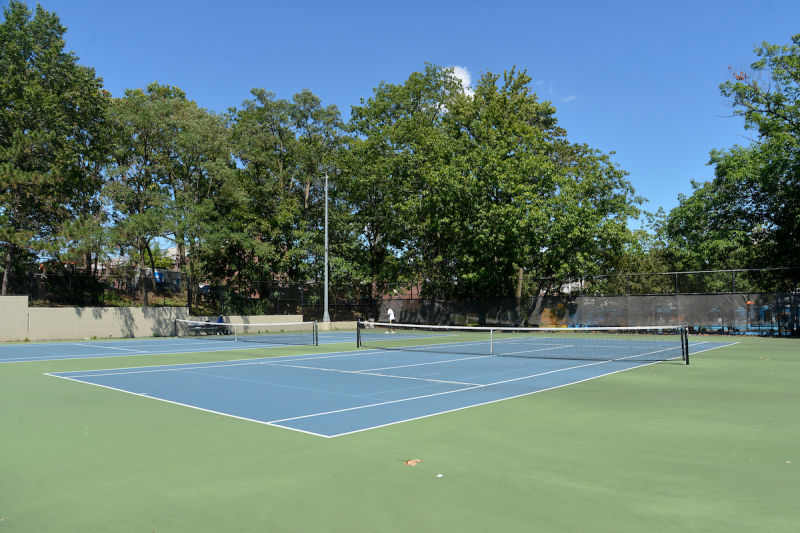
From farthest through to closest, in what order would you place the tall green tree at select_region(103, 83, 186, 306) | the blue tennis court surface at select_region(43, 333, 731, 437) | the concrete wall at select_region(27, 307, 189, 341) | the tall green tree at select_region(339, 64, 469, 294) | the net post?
the tall green tree at select_region(339, 64, 469, 294) → the tall green tree at select_region(103, 83, 186, 306) → the concrete wall at select_region(27, 307, 189, 341) → the net post → the blue tennis court surface at select_region(43, 333, 731, 437)

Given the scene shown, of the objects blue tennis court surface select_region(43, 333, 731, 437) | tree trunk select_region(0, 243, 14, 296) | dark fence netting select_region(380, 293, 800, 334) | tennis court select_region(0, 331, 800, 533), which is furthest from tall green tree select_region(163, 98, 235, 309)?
tennis court select_region(0, 331, 800, 533)

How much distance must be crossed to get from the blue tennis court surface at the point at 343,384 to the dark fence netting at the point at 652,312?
15006 mm

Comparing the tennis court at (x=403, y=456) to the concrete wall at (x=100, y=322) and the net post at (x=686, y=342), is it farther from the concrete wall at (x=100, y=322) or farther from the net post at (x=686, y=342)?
the concrete wall at (x=100, y=322)

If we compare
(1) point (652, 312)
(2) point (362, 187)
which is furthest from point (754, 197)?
(2) point (362, 187)

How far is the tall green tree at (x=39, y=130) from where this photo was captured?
27469 mm

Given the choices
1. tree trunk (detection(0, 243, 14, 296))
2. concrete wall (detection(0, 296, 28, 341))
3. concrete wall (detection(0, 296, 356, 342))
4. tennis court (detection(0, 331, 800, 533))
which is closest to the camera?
tennis court (detection(0, 331, 800, 533))

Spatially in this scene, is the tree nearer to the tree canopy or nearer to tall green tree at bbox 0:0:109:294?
the tree canopy

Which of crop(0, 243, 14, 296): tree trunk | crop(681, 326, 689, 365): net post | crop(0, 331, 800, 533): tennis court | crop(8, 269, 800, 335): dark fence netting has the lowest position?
crop(0, 331, 800, 533): tennis court

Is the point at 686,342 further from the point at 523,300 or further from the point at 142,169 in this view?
the point at 142,169

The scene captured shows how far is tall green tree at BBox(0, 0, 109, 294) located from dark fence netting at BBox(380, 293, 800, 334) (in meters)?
23.3

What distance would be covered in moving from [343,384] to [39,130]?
Result: 27.0 metres

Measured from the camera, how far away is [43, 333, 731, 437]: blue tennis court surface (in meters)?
7.90

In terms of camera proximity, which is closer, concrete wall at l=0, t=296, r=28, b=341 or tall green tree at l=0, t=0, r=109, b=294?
Answer: concrete wall at l=0, t=296, r=28, b=341

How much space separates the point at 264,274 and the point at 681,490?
116 feet
